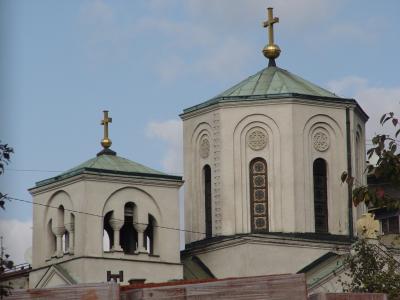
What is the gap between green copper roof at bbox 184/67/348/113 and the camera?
52406 millimetres

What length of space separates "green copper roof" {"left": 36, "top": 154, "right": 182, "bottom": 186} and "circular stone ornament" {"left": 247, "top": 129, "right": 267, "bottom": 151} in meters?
2.93

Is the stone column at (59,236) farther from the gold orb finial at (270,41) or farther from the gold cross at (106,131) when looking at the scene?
the gold orb finial at (270,41)

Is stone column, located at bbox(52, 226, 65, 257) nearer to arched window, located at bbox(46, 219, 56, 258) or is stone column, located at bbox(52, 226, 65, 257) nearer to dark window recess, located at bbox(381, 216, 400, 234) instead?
arched window, located at bbox(46, 219, 56, 258)

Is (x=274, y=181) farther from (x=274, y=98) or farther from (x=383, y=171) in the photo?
(x=383, y=171)

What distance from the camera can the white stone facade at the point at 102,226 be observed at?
49625 millimetres

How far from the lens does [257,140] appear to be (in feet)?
171

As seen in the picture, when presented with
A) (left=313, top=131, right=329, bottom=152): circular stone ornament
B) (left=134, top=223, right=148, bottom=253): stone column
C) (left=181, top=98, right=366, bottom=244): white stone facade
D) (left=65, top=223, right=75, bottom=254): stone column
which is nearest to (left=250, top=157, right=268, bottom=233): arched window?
(left=181, top=98, right=366, bottom=244): white stone facade

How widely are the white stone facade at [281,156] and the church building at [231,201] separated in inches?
1.4

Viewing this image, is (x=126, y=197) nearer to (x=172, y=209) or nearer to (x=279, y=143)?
(x=172, y=209)

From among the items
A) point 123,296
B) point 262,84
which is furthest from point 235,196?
point 123,296

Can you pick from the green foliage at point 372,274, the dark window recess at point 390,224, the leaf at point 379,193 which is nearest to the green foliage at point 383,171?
the leaf at point 379,193

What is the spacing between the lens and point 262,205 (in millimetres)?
51656

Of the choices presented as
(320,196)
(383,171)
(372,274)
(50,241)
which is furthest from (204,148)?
(383,171)

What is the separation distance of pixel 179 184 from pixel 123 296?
3483 centimetres
